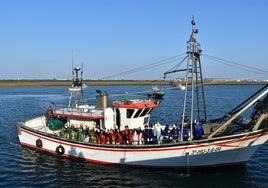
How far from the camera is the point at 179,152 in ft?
74.2

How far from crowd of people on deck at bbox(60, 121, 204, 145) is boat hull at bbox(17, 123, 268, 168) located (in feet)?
1.84

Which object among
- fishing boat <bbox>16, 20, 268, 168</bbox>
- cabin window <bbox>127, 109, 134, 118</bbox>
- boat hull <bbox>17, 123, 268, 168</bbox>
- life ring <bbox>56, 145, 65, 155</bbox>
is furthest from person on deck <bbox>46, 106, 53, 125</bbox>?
cabin window <bbox>127, 109, 134, 118</bbox>

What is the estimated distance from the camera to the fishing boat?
72.1 feet

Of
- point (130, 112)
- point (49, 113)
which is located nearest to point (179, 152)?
point (130, 112)

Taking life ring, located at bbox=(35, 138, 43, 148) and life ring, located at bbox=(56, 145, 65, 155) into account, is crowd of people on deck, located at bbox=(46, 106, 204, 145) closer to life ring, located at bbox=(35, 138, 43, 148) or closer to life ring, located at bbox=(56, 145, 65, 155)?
life ring, located at bbox=(56, 145, 65, 155)

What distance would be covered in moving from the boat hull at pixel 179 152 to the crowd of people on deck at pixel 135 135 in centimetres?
56

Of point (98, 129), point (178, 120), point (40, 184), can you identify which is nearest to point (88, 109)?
point (98, 129)

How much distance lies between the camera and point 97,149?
25.3 meters

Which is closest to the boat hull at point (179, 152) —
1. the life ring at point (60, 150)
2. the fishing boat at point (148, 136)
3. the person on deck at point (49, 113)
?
the fishing boat at point (148, 136)

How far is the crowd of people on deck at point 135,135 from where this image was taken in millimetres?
23597

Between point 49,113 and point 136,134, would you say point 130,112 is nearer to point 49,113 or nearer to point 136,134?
point 136,134

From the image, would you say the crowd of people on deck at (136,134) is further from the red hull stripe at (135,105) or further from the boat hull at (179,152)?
the red hull stripe at (135,105)

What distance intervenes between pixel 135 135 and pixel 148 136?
0.93m

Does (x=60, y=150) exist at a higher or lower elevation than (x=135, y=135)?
lower
